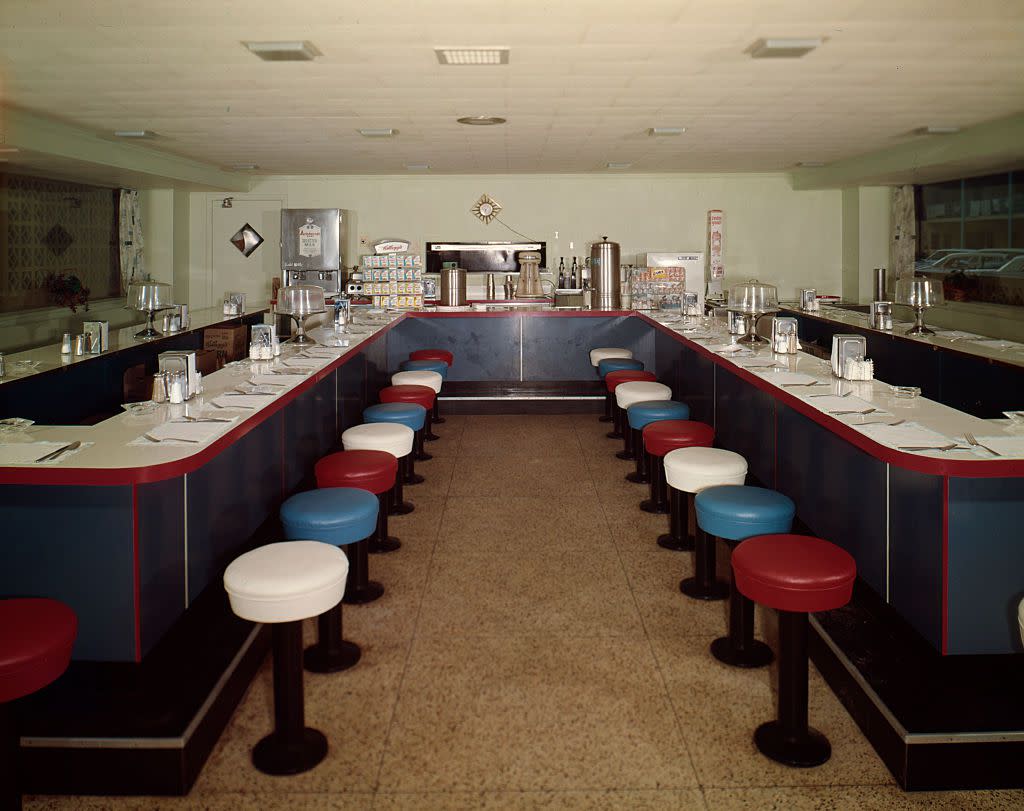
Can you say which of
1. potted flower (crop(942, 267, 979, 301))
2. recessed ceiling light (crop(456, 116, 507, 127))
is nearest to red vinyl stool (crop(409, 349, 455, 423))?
recessed ceiling light (crop(456, 116, 507, 127))

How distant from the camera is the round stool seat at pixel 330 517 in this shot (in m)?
3.26

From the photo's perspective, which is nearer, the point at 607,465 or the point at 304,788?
the point at 304,788

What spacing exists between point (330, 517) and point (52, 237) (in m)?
8.27

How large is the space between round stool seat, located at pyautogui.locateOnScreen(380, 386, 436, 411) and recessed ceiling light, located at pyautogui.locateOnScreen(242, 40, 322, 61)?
217cm

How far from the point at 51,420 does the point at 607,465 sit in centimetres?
374

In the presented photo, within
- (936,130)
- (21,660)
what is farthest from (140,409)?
(936,130)

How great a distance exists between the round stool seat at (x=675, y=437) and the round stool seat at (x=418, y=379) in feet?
7.97

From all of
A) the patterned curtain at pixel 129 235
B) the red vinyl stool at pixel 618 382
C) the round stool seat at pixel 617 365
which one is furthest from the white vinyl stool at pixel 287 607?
the patterned curtain at pixel 129 235

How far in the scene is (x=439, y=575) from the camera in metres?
4.36

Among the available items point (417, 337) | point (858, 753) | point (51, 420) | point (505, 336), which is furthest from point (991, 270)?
point (51, 420)

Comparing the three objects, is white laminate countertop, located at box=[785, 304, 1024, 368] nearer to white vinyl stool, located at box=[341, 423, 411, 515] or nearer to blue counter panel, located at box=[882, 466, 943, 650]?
blue counter panel, located at box=[882, 466, 943, 650]

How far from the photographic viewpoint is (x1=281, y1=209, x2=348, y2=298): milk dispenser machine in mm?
11562

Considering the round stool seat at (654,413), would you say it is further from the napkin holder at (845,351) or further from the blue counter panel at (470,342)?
the blue counter panel at (470,342)

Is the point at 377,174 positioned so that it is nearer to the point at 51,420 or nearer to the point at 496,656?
the point at 51,420
